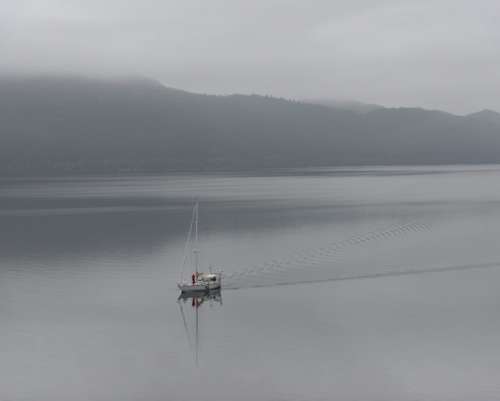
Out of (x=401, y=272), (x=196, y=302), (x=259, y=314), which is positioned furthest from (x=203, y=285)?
(x=401, y=272)

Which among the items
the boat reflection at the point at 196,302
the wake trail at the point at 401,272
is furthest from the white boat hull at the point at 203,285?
the wake trail at the point at 401,272

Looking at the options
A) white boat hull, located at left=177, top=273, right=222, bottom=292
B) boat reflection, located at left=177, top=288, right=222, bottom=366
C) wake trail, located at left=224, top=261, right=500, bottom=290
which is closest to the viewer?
boat reflection, located at left=177, top=288, right=222, bottom=366

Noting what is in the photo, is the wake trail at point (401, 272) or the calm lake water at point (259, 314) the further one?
the wake trail at point (401, 272)

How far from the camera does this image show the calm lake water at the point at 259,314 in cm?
2783

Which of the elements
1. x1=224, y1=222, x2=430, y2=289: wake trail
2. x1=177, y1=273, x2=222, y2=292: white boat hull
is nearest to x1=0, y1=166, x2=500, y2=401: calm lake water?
x1=224, y1=222, x2=430, y2=289: wake trail

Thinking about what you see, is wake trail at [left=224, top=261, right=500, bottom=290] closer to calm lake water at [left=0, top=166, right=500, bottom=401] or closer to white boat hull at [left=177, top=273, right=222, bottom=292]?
calm lake water at [left=0, top=166, right=500, bottom=401]

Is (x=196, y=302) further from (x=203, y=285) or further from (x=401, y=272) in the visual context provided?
(x=401, y=272)

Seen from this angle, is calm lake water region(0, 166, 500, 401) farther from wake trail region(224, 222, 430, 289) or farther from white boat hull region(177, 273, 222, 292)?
white boat hull region(177, 273, 222, 292)

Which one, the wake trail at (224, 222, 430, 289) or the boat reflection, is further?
the wake trail at (224, 222, 430, 289)

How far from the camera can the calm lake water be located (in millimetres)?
27828

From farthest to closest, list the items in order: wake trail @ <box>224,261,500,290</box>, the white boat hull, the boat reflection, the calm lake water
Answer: wake trail @ <box>224,261,500,290</box> < the white boat hull < the boat reflection < the calm lake water

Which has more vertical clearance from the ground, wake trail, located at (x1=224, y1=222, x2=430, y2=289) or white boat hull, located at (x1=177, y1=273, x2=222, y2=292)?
wake trail, located at (x1=224, y1=222, x2=430, y2=289)

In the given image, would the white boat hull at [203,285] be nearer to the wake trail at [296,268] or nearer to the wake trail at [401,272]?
the wake trail at [401,272]

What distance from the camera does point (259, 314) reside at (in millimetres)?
37844
